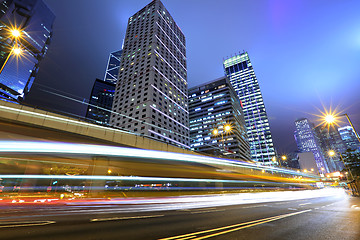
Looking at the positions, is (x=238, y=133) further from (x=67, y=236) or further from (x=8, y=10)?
(x=8, y=10)

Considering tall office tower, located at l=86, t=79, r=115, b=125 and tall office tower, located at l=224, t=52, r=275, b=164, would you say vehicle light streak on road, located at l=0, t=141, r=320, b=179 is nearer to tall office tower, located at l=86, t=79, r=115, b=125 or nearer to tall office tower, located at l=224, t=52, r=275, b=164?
tall office tower, located at l=224, t=52, r=275, b=164

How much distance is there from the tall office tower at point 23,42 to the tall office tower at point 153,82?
9208 centimetres

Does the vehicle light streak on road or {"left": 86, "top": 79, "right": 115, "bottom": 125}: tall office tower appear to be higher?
{"left": 86, "top": 79, "right": 115, "bottom": 125}: tall office tower

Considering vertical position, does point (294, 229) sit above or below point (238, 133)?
below

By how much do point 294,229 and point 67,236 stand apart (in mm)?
8611

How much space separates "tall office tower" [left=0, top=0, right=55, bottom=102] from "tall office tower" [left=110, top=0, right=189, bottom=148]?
302ft

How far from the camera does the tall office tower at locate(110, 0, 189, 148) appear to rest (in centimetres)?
7675

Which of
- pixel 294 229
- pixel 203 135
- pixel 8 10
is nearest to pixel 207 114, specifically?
pixel 203 135

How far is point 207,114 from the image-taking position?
14025 centimetres

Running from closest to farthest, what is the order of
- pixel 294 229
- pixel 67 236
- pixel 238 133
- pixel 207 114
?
1. pixel 67 236
2. pixel 294 229
3. pixel 238 133
4. pixel 207 114

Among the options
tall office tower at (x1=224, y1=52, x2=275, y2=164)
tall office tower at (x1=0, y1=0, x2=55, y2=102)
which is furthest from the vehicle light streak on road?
tall office tower at (x1=224, y1=52, x2=275, y2=164)

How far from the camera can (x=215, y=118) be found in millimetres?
134250

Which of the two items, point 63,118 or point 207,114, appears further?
point 207,114

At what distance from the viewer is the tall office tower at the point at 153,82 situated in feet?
252
